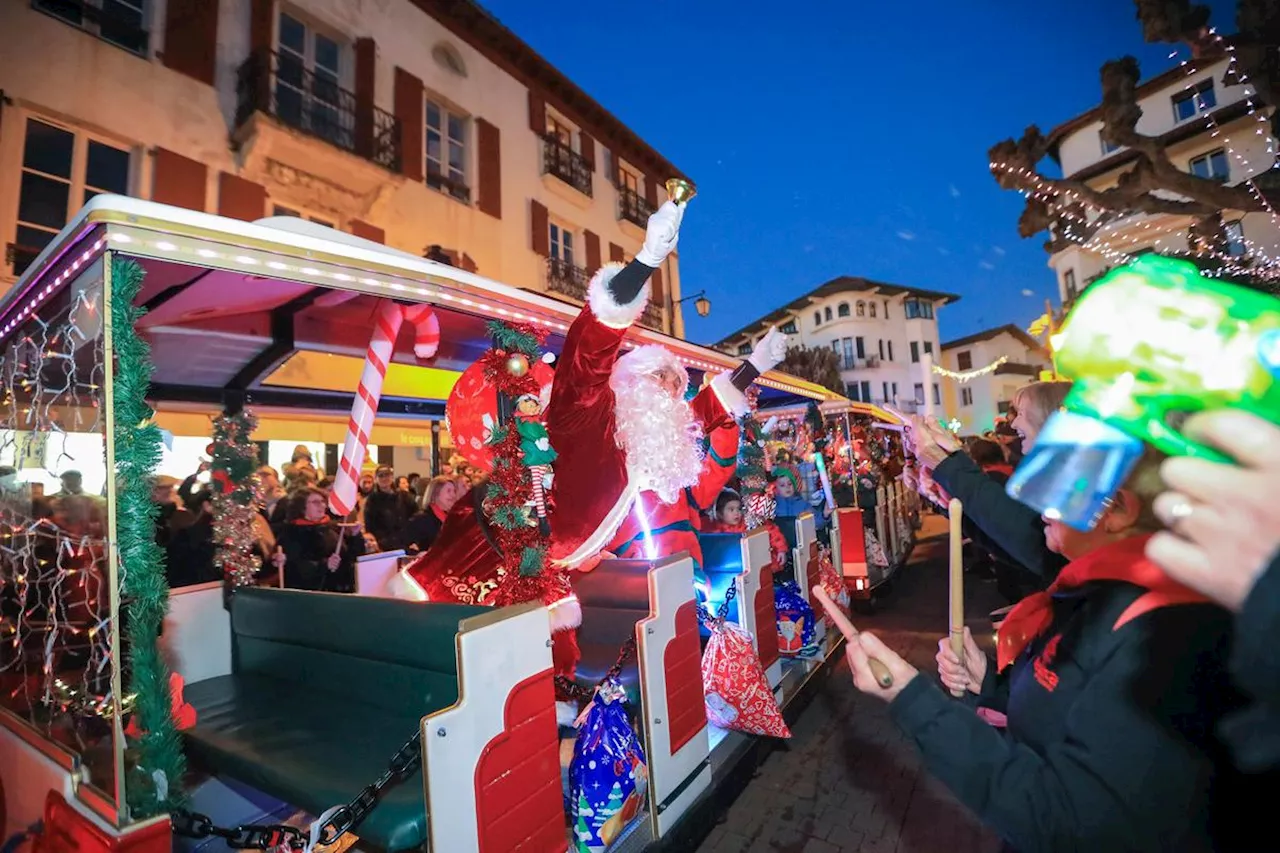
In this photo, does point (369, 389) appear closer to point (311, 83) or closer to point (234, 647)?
point (234, 647)

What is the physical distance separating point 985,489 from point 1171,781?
1.43 meters

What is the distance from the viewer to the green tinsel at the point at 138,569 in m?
1.90

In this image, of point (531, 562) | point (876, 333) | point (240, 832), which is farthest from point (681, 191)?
point (876, 333)

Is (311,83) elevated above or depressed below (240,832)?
above

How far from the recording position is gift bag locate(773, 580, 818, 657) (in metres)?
5.18

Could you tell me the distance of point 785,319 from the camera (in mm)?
39219

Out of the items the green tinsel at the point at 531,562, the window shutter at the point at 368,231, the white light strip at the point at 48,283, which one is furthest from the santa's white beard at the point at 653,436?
the window shutter at the point at 368,231

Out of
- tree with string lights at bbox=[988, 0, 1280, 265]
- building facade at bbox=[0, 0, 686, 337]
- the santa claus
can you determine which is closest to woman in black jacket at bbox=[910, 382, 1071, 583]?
the santa claus

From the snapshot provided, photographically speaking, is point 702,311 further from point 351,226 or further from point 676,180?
point 676,180

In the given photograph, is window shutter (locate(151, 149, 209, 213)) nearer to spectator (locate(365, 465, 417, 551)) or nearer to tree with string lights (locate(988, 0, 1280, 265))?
spectator (locate(365, 465, 417, 551))

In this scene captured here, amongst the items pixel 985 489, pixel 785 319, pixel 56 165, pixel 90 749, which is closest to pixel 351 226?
pixel 56 165

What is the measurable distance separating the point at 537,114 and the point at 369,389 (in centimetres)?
1304

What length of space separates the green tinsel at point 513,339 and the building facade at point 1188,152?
1286 cm

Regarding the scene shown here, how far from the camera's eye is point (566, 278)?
14422 millimetres
